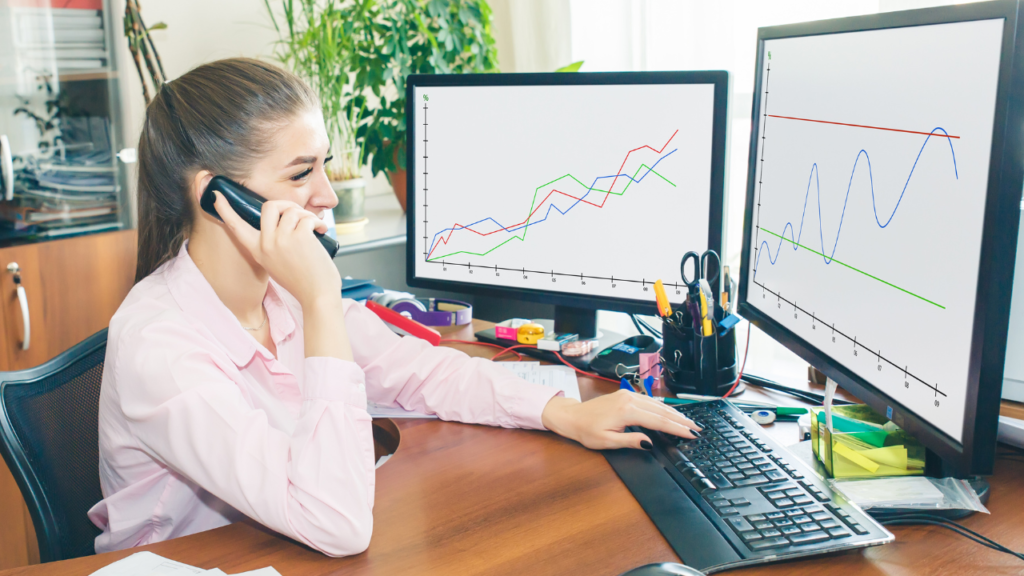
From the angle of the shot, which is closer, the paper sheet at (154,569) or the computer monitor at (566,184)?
the paper sheet at (154,569)

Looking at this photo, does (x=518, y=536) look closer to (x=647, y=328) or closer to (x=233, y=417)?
→ (x=233, y=417)

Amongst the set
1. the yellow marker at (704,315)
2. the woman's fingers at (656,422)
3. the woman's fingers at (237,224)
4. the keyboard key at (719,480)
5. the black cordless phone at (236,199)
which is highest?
the black cordless phone at (236,199)

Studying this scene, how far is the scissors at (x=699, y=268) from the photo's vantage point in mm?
1139

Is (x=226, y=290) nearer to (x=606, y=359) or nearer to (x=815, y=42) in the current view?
(x=606, y=359)

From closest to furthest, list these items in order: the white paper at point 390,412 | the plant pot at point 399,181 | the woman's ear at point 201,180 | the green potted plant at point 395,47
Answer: the woman's ear at point 201,180, the white paper at point 390,412, the green potted plant at point 395,47, the plant pot at point 399,181

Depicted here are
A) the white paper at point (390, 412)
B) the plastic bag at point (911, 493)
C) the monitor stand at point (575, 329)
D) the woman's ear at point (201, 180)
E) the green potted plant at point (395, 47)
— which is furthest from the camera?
the green potted plant at point (395, 47)

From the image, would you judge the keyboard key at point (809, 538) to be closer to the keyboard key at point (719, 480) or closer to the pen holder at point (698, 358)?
the keyboard key at point (719, 480)

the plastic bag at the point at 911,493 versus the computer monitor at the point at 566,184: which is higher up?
the computer monitor at the point at 566,184

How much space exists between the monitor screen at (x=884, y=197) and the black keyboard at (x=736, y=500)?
122 mm

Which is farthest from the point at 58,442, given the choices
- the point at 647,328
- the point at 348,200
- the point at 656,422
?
the point at 348,200

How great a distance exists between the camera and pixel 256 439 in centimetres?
82

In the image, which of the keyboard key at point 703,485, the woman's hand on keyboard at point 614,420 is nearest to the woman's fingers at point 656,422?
the woman's hand on keyboard at point 614,420

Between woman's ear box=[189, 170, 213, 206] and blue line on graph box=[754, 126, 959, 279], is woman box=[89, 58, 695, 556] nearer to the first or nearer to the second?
woman's ear box=[189, 170, 213, 206]

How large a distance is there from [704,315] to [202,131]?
28.5 inches
